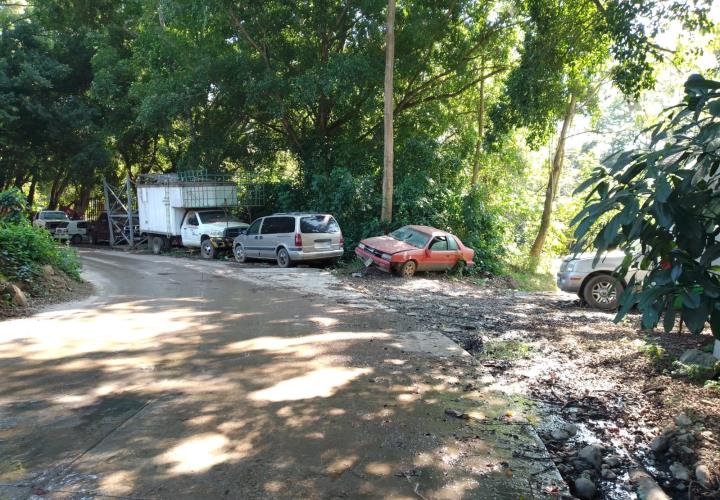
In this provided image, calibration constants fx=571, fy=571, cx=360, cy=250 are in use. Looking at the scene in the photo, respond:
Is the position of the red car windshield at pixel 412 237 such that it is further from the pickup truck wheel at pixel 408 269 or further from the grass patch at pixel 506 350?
the grass patch at pixel 506 350

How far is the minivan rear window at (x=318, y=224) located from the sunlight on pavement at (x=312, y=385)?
11.8 m

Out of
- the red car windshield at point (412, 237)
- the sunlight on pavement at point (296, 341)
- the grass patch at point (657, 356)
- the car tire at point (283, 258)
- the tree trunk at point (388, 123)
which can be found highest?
the tree trunk at point (388, 123)

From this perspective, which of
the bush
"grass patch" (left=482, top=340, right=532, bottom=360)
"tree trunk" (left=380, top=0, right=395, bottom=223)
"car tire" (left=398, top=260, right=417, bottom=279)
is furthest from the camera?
"tree trunk" (left=380, top=0, right=395, bottom=223)

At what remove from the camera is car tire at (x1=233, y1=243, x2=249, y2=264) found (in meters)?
19.8

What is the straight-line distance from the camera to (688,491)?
12.8 feet

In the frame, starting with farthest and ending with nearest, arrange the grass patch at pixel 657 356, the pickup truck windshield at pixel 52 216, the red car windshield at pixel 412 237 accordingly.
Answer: the pickup truck windshield at pixel 52 216 < the red car windshield at pixel 412 237 < the grass patch at pixel 657 356

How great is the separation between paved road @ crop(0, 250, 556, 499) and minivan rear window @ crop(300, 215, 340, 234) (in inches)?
357

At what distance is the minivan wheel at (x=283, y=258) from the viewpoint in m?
18.2

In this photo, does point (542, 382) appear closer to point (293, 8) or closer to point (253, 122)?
Result: point (293, 8)

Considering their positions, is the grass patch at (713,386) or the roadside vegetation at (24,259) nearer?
the grass patch at (713,386)

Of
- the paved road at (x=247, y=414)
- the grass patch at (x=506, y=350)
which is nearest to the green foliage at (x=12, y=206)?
the paved road at (x=247, y=414)

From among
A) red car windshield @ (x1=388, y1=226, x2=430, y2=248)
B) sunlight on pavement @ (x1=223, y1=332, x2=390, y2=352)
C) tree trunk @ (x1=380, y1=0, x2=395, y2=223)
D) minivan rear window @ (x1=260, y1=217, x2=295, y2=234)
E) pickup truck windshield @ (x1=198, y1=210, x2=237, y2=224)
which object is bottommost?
sunlight on pavement @ (x1=223, y1=332, x2=390, y2=352)

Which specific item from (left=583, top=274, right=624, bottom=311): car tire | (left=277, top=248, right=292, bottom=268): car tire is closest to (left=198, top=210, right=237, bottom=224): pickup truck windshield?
(left=277, top=248, right=292, bottom=268): car tire

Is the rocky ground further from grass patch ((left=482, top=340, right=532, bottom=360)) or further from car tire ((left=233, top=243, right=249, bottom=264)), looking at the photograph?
car tire ((left=233, top=243, right=249, bottom=264))
